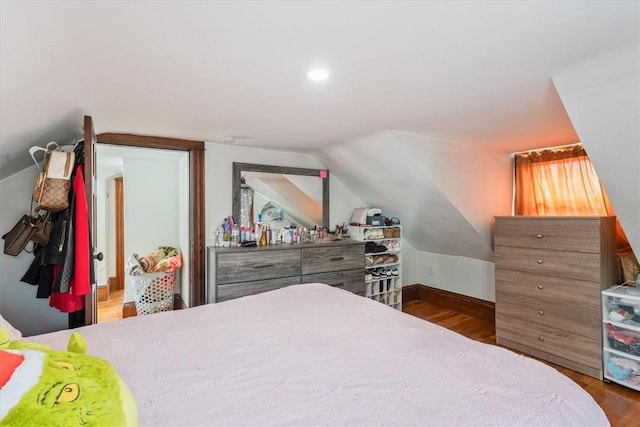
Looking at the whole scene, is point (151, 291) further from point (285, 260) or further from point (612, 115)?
point (612, 115)

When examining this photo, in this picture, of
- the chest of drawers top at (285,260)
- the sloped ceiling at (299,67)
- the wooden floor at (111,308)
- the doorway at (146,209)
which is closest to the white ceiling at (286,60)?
the sloped ceiling at (299,67)

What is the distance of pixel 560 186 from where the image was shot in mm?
3201

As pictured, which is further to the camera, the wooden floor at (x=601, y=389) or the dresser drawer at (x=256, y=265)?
the dresser drawer at (x=256, y=265)

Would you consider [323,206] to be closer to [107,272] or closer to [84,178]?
[84,178]

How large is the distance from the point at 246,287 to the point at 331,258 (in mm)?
955

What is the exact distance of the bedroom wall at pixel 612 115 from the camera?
1521 millimetres

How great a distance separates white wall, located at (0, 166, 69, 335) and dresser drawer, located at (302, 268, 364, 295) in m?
2.29

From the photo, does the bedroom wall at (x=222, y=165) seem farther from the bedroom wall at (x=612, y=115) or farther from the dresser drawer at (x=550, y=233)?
the bedroom wall at (x=612, y=115)

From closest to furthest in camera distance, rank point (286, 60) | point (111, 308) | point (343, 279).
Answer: point (286, 60) → point (343, 279) → point (111, 308)

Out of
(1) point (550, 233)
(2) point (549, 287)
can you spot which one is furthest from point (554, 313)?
(1) point (550, 233)

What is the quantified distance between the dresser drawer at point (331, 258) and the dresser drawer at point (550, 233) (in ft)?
4.61

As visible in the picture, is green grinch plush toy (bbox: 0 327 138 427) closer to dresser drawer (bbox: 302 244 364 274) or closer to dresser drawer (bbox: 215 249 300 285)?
dresser drawer (bbox: 215 249 300 285)

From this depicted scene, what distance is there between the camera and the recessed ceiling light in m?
1.59

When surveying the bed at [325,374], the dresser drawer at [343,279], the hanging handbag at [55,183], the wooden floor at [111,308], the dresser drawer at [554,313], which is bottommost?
the wooden floor at [111,308]
